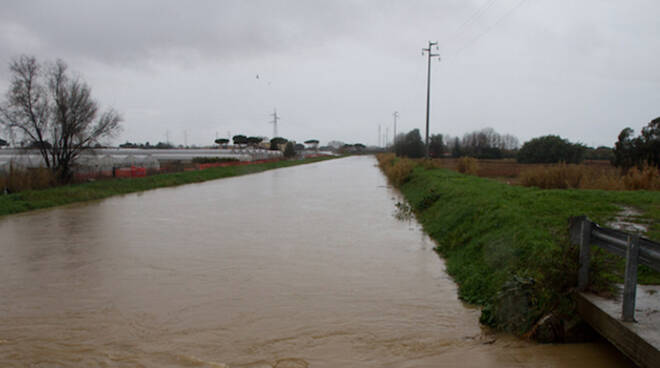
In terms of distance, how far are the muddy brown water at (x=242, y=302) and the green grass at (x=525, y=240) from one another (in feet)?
1.56

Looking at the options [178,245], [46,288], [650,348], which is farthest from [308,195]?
[650,348]

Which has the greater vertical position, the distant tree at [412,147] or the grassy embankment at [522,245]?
the distant tree at [412,147]

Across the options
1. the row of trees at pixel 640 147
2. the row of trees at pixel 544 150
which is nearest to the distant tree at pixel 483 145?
the row of trees at pixel 544 150

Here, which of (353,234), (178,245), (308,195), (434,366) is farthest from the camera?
(308,195)

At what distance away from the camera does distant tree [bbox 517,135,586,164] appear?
4659 cm

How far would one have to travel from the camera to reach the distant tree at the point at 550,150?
153ft

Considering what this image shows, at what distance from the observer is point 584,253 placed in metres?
5.12

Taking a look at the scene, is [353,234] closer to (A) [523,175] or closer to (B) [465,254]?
(B) [465,254]

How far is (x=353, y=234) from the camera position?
1264 centimetres

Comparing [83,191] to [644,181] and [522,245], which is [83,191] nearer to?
[522,245]

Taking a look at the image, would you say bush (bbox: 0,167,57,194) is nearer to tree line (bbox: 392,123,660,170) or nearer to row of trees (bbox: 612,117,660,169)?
tree line (bbox: 392,123,660,170)

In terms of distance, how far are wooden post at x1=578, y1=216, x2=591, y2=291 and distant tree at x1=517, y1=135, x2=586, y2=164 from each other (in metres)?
43.1

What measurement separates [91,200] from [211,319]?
742 inches

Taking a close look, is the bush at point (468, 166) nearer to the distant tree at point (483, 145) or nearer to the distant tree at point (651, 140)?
the distant tree at point (651, 140)
